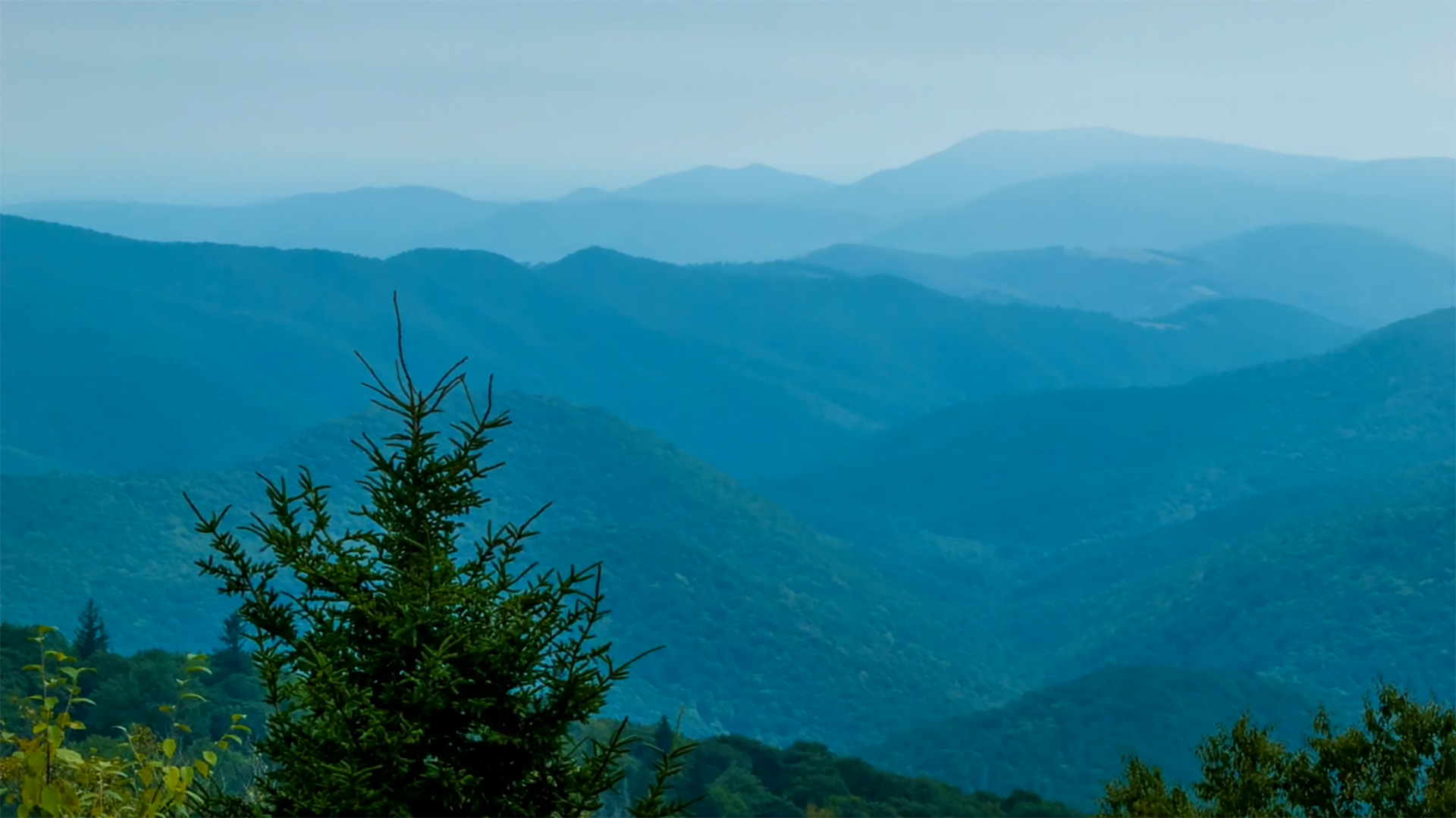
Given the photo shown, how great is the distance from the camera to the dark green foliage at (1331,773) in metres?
10.4

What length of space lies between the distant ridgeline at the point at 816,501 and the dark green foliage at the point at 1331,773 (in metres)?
25.6

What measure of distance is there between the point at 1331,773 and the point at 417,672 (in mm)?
9240

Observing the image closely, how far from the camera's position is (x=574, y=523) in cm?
9625

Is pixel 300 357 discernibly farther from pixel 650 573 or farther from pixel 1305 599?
pixel 1305 599

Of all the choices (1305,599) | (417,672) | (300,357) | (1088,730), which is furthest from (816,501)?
(417,672)

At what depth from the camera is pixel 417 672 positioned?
437 cm

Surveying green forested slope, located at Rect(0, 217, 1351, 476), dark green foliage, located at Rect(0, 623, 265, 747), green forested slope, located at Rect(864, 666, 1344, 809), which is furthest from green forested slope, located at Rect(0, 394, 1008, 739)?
green forested slope, located at Rect(0, 217, 1351, 476)

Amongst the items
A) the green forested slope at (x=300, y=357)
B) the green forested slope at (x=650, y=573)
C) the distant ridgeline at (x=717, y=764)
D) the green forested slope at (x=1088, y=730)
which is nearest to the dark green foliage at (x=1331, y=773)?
the distant ridgeline at (x=717, y=764)

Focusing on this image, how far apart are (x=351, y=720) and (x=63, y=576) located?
75513mm

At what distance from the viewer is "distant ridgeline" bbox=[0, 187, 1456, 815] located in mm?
70312

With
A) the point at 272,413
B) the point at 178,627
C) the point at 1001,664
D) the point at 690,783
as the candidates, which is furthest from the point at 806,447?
the point at 690,783

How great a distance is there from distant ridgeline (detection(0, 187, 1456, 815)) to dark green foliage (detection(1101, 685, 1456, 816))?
84.0 feet

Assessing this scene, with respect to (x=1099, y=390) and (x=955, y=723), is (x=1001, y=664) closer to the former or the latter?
(x=955, y=723)

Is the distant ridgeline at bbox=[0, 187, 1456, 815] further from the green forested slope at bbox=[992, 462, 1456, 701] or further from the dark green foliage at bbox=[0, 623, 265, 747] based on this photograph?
the dark green foliage at bbox=[0, 623, 265, 747]
